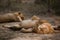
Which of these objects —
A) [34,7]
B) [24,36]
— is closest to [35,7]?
[34,7]

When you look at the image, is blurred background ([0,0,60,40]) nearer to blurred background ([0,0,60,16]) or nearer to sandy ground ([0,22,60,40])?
blurred background ([0,0,60,16])

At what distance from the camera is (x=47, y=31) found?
6652mm

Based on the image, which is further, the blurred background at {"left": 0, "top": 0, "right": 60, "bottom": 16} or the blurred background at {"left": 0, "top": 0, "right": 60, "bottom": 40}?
the blurred background at {"left": 0, "top": 0, "right": 60, "bottom": 16}

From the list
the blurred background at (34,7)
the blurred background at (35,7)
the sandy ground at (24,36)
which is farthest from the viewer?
the blurred background at (34,7)

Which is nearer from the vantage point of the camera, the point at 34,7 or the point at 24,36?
the point at 24,36

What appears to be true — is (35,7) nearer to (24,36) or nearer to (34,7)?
(34,7)

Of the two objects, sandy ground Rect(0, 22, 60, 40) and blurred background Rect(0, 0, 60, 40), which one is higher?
sandy ground Rect(0, 22, 60, 40)

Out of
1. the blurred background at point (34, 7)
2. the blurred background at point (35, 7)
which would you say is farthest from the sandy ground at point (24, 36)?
the blurred background at point (34, 7)

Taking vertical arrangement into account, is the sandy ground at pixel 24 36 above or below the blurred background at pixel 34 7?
above

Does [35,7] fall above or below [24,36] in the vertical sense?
below

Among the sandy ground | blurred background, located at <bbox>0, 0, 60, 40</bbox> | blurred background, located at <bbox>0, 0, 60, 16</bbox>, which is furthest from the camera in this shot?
blurred background, located at <bbox>0, 0, 60, 16</bbox>

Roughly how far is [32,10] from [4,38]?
21.8 feet

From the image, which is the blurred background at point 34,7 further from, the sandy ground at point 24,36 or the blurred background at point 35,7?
the sandy ground at point 24,36

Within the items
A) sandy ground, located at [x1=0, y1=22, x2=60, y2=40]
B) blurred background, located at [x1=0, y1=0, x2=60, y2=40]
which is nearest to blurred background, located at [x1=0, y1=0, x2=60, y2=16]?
blurred background, located at [x1=0, y1=0, x2=60, y2=40]
